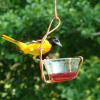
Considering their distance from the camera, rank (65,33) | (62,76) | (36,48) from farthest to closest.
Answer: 1. (65,33)
2. (36,48)
3. (62,76)

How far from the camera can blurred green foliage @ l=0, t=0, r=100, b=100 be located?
4402 mm

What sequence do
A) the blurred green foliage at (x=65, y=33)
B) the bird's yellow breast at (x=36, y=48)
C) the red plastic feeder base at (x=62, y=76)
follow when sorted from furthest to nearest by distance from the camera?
the blurred green foliage at (x=65, y=33) < the bird's yellow breast at (x=36, y=48) < the red plastic feeder base at (x=62, y=76)

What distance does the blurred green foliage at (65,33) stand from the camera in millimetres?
4402

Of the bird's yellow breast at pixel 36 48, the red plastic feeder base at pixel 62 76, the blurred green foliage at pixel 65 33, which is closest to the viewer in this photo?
the red plastic feeder base at pixel 62 76

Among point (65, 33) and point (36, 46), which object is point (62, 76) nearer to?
point (36, 46)

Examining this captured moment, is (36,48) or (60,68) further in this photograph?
(36,48)

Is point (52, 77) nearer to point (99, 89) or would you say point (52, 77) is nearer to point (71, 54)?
point (99, 89)

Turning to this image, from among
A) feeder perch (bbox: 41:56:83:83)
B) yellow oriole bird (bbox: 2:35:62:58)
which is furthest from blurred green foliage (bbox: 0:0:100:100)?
feeder perch (bbox: 41:56:83:83)

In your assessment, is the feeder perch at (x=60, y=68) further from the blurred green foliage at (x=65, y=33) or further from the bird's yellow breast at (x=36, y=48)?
the blurred green foliage at (x=65, y=33)

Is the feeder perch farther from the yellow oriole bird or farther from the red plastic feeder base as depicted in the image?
the yellow oriole bird

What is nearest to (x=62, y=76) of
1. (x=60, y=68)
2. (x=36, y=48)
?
(x=60, y=68)

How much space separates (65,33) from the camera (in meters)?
4.66

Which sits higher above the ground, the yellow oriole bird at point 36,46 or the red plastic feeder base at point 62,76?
the yellow oriole bird at point 36,46

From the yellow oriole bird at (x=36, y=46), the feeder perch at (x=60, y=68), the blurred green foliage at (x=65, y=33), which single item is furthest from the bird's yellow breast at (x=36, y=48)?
the blurred green foliage at (x=65, y=33)
